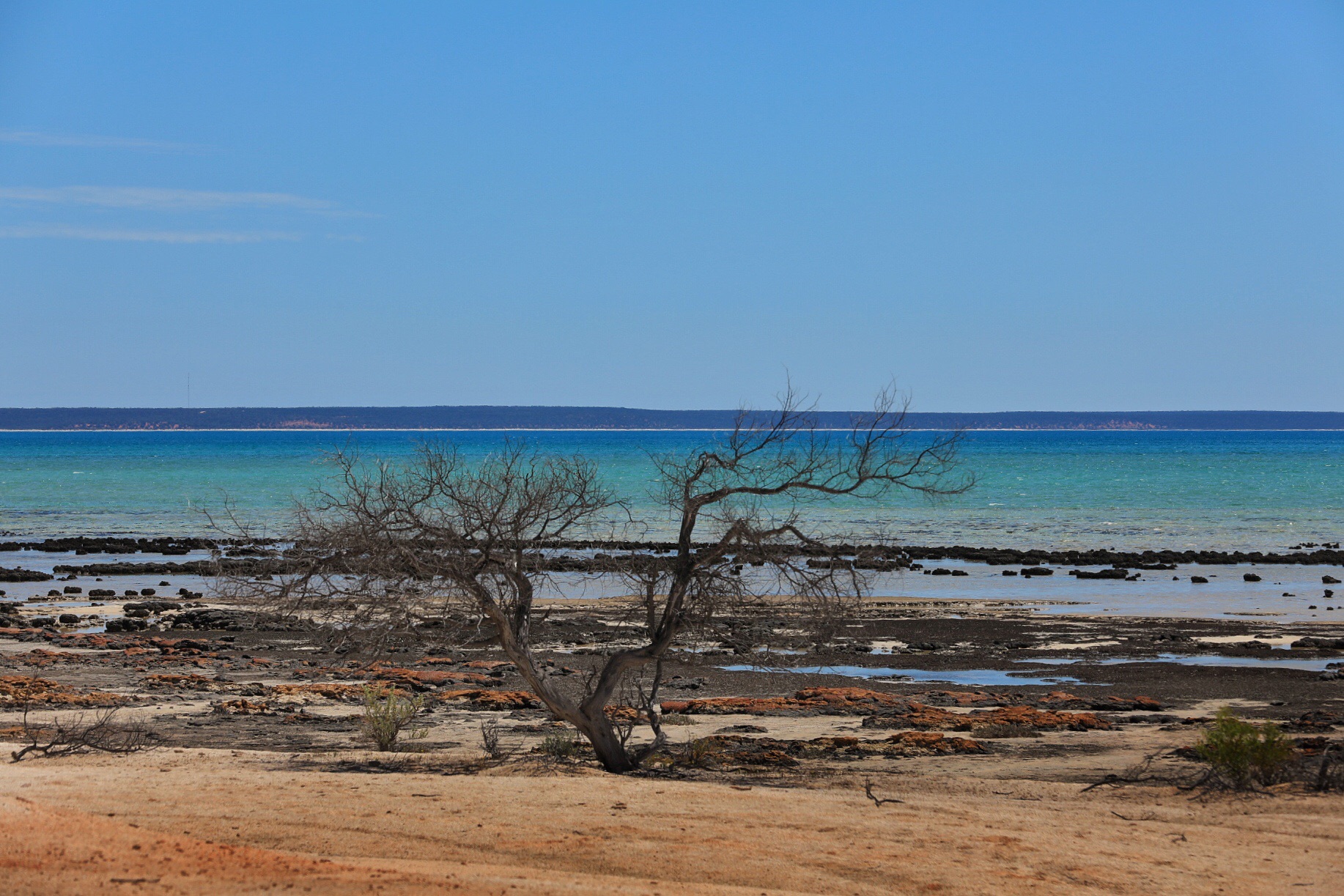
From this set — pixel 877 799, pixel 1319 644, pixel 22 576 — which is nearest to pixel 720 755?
pixel 877 799

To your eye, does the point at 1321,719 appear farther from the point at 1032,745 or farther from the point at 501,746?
the point at 501,746

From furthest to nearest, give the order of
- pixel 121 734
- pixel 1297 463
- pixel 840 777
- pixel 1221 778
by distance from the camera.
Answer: pixel 1297 463
pixel 121 734
pixel 840 777
pixel 1221 778

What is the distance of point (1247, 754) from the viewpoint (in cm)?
1089

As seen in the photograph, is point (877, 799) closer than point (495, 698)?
Yes

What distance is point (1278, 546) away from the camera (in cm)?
4616

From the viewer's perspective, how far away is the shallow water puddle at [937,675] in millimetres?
19438

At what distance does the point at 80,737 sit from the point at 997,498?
68093 millimetres

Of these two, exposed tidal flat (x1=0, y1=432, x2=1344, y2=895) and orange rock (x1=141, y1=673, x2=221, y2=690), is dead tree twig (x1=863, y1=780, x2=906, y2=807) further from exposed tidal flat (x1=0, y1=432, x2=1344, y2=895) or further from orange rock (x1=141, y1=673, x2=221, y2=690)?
orange rock (x1=141, y1=673, x2=221, y2=690)

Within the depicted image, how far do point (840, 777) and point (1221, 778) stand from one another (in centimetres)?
330

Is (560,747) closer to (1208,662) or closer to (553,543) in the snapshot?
(553,543)

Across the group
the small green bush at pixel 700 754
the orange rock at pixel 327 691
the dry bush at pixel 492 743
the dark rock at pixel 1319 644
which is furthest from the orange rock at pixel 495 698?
the dark rock at pixel 1319 644

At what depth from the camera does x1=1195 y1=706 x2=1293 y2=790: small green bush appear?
10891mm

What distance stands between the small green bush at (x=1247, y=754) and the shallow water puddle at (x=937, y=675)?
316 inches

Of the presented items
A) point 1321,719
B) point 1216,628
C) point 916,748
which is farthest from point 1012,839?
point 1216,628
